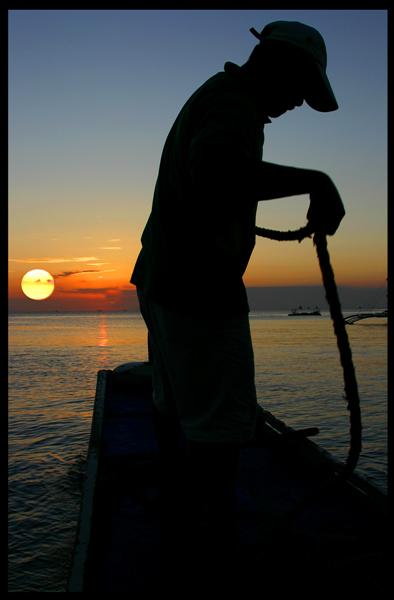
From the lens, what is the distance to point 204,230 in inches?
78.7

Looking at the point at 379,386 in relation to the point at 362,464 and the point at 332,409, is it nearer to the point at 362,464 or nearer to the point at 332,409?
the point at 332,409

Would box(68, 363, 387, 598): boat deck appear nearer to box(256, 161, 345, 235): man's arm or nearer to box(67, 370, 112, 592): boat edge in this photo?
box(67, 370, 112, 592): boat edge

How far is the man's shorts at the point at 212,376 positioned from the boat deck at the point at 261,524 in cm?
69

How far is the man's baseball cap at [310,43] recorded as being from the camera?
1.89 meters

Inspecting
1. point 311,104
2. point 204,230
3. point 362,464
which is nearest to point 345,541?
point 204,230

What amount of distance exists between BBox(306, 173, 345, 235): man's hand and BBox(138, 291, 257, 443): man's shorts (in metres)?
0.51

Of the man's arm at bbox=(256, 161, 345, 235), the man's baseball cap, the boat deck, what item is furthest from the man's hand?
the boat deck

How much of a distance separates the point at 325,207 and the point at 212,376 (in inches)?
32.6

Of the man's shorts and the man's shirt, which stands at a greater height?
the man's shirt

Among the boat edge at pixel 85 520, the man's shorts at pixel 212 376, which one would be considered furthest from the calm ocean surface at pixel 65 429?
the man's shorts at pixel 212 376

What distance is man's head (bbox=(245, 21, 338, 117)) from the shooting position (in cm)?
191

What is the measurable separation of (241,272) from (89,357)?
3968cm

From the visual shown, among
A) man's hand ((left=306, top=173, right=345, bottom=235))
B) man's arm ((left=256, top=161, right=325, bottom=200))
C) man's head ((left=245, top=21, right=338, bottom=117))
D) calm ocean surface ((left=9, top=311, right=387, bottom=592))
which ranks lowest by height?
calm ocean surface ((left=9, top=311, right=387, bottom=592))

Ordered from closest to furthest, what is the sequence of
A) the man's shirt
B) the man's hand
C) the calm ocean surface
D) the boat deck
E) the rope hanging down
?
1. the man's shirt
2. the man's hand
3. the rope hanging down
4. the boat deck
5. the calm ocean surface
